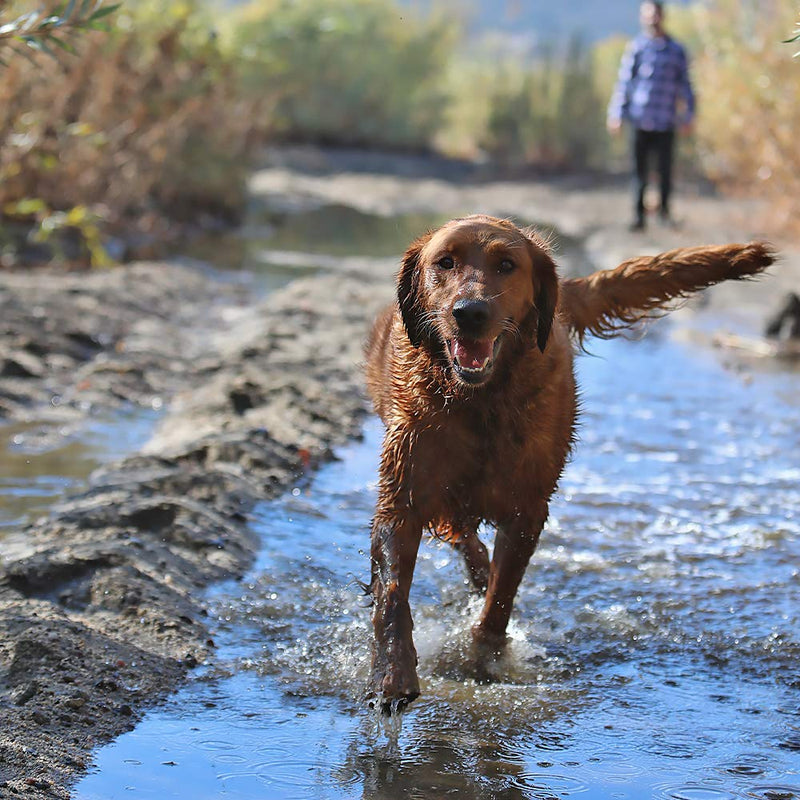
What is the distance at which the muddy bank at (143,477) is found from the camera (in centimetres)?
373

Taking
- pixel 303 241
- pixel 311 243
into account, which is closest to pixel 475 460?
pixel 311 243

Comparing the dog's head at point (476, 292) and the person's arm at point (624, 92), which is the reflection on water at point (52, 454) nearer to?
the dog's head at point (476, 292)

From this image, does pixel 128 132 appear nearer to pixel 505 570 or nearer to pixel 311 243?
pixel 311 243

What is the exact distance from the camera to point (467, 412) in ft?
12.9

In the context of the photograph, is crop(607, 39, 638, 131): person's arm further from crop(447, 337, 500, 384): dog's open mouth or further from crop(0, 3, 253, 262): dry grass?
crop(447, 337, 500, 384): dog's open mouth

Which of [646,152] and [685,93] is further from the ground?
[685,93]

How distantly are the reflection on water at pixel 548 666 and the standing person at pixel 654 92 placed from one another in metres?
8.12

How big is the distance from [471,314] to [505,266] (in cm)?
30

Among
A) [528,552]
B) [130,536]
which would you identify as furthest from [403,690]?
[130,536]

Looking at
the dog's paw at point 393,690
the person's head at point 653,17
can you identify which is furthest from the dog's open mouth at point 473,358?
the person's head at point 653,17

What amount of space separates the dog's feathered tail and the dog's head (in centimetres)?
74

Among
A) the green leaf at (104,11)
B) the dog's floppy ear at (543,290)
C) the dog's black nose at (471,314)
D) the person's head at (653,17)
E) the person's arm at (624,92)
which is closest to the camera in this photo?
the dog's black nose at (471,314)

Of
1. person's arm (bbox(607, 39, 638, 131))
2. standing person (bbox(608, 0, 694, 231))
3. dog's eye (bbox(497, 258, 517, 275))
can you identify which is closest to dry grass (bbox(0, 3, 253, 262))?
person's arm (bbox(607, 39, 638, 131))

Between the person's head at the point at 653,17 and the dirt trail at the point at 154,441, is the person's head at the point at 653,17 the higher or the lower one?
the higher one
